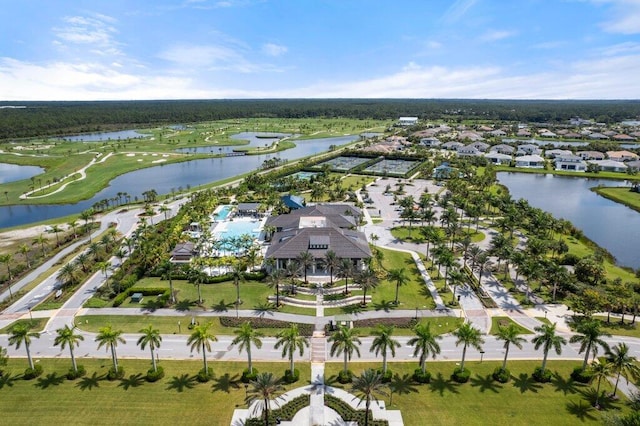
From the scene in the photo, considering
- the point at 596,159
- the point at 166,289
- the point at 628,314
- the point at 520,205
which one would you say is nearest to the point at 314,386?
the point at 166,289

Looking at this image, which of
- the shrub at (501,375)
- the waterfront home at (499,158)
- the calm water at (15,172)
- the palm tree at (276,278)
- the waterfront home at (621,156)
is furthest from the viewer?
the waterfront home at (499,158)

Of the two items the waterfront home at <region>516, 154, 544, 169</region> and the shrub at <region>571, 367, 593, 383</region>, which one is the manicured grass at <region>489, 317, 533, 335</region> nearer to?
the shrub at <region>571, 367, 593, 383</region>

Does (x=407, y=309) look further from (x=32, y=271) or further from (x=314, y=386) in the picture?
(x=32, y=271)

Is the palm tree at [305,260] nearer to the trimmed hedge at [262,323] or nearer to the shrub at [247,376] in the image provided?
the trimmed hedge at [262,323]

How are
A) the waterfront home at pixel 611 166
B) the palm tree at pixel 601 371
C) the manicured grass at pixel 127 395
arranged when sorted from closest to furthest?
1. the manicured grass at pixel 127 395
2. the palm tree at pixel 601 371
3. the waterfront home at pixel 611 166

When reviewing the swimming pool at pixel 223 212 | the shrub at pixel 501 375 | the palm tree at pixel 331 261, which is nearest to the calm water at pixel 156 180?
the swimming pool at pixel 223 212

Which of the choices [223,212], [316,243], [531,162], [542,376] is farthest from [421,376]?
[531,162]
